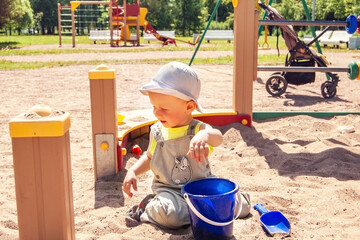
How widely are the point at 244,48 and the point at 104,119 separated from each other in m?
1.74

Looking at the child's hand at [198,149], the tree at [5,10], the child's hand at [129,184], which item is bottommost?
the child's hand at [129,184]

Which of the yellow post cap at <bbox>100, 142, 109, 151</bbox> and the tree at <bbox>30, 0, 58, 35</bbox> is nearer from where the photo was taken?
the yellow post cap at <bbox>100, 142, 109, 151</bbox>

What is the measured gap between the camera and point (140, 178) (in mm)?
3094

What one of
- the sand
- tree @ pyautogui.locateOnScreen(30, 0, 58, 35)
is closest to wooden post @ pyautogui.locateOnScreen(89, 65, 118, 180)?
the sand

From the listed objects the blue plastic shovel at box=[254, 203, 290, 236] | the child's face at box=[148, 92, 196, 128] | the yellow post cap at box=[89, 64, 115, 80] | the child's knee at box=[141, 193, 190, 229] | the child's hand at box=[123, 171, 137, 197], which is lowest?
the blue plastic shovel at box=[254, 203, 290, 236]

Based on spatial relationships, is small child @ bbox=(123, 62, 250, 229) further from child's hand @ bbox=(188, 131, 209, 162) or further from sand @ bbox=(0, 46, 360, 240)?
child's hand @ bbox=(188, 131, 209, 162)

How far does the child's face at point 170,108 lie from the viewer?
87.2 inches

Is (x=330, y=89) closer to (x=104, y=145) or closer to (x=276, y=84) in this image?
(x=276, y=84)

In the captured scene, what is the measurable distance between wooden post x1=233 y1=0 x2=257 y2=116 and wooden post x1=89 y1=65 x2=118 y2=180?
158 cm

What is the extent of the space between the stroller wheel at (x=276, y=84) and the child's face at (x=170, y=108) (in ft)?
13.9

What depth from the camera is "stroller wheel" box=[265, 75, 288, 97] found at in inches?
250

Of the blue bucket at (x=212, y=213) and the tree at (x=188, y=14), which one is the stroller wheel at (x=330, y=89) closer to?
the blue bucket at (x=212, y=213)

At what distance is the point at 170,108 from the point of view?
2.24 m

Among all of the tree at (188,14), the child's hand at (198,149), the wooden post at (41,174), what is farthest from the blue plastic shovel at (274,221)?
the tree at (188,14)
